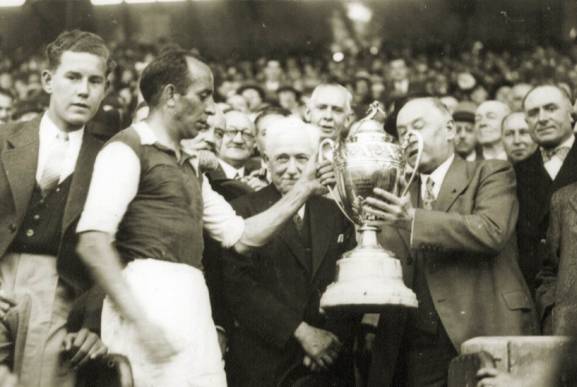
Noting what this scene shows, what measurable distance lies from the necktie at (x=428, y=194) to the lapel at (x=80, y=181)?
5.05 feet

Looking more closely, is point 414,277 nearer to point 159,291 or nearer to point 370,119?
point 370,119

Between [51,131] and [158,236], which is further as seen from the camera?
[51,131]

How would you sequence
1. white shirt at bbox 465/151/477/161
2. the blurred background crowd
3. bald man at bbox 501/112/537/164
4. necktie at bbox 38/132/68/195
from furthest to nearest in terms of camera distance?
1. the blurred background crowd
2. white shirt at bbox 465/151/477/161
3. bald man at bbox 501/112/537/164
4. necktie at bbox 38/132/68/195

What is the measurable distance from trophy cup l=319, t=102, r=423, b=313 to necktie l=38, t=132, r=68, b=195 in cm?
110

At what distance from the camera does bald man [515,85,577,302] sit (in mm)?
4961

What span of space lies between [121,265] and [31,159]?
0.71 metres

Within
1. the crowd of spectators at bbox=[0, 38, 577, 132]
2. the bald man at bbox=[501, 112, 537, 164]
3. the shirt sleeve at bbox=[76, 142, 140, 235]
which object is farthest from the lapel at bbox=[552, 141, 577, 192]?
the crowd of spectators at bbox=[0, 38, 577, 132]

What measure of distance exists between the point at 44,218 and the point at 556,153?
306 cm

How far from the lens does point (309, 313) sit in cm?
454

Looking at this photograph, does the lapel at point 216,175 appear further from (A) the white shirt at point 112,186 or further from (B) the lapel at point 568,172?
(B) the lapel at point 568,172

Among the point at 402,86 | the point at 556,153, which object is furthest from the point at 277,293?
the point at 402,86

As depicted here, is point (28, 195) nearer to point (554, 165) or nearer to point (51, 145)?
point (51, 145)

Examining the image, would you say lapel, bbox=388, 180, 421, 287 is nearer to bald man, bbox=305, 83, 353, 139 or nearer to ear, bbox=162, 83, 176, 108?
bald man, bbox=305, 83, 353, 139

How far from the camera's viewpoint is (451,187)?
4422 mm
